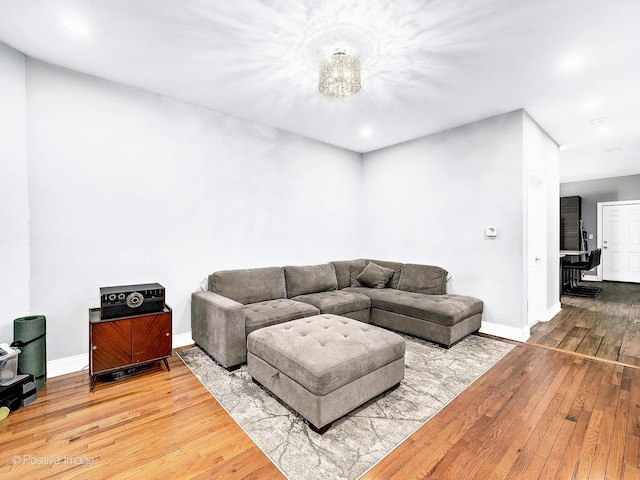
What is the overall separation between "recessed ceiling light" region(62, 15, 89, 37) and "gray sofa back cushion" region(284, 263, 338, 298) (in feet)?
9.68

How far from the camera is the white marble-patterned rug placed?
1.67m

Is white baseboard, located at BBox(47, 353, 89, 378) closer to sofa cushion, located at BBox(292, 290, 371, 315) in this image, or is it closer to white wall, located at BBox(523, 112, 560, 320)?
sofa cushion, located at BBox(292, 290, 371, 315)

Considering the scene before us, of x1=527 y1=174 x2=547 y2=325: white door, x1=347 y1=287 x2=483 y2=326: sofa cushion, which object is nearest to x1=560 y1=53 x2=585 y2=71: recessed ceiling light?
x1=527 y1=174 x2=547 y2=325: white door

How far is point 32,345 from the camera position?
Result: 2330 mm

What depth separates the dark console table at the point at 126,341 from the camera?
2.41 meters

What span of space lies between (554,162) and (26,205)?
6496mm

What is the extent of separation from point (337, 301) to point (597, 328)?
11.5 ft

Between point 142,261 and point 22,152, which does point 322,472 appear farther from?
point 22,152

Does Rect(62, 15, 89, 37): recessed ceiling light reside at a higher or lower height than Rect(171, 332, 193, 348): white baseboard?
higher

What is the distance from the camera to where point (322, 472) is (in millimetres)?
1583

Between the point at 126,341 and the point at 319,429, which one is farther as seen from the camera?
the point at 126,341

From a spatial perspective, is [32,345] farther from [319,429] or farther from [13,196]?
[319,429]

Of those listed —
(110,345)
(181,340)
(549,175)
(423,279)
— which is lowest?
(181,340)

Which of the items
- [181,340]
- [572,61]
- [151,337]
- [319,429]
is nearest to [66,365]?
[151,337]
